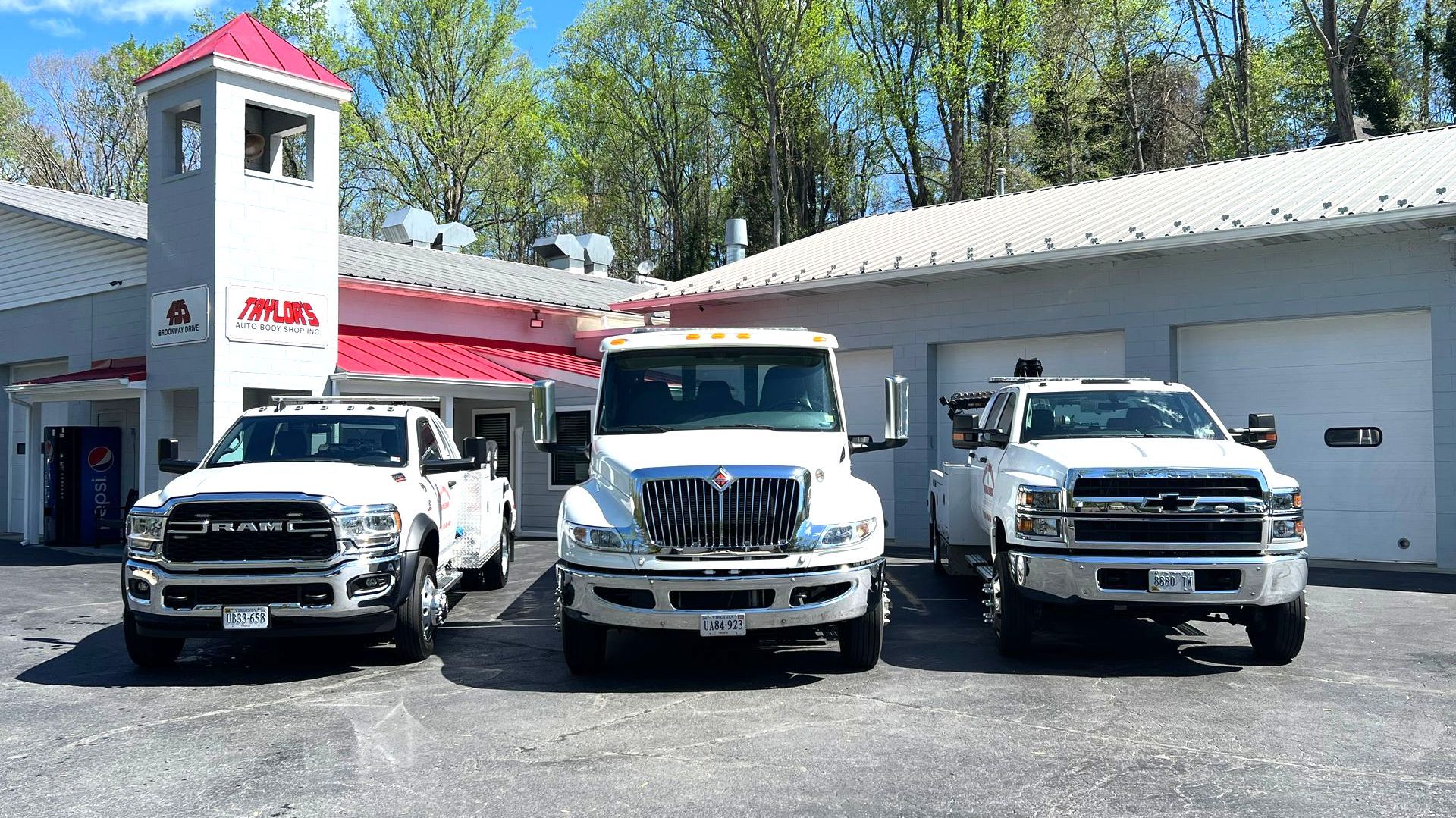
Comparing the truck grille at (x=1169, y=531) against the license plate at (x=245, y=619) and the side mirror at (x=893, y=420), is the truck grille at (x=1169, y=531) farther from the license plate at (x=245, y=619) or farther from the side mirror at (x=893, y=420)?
the license plate at (x=245, y=619)

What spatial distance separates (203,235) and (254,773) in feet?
43.6

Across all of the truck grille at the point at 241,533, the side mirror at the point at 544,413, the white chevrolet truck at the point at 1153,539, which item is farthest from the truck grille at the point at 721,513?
the truck grille at the point at 241,533

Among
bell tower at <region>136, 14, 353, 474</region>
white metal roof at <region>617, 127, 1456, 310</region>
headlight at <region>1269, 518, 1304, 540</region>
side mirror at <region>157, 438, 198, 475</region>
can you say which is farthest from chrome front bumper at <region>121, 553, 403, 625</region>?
white metal roof at <region>617, 127, 1456, 310</region>

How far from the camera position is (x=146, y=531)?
816 centimetres

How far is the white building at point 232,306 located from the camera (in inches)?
680

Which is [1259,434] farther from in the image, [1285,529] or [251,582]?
[251,582]

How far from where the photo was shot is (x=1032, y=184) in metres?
36.2

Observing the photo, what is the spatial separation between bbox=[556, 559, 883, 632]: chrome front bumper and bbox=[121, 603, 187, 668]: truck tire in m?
3.09

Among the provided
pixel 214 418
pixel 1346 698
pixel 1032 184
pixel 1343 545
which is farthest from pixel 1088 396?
pixel 1032 184

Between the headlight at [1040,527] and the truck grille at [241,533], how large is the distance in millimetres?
4783

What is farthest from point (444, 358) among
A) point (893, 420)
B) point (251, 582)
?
point (893, 420)

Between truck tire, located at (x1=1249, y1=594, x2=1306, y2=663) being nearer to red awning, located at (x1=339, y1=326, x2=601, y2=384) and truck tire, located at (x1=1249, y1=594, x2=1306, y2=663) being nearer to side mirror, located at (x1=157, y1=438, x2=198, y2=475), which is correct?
side mirror, located at (x1=157, y1=438, x2=198, y2=475)

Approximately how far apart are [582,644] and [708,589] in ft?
3.58

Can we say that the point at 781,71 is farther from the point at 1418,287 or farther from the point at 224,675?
the point at 224,675
